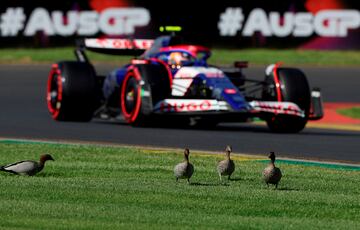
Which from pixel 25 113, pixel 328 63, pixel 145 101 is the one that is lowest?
pixel 328 63

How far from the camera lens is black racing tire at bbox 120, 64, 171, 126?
24806mm

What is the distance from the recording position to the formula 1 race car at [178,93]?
24312mm

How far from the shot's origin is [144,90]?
24.8 metres

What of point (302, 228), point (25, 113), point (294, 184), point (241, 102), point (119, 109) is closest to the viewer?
point (302, 228)

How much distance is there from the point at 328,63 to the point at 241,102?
91.6 feet

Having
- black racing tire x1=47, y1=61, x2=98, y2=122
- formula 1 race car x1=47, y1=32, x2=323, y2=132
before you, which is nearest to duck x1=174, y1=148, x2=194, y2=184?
formula 1 race car x1=47, y1=32, x2=323, y2=132

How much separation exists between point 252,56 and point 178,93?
2581 cm

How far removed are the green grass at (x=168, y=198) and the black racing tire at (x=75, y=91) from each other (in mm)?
8007

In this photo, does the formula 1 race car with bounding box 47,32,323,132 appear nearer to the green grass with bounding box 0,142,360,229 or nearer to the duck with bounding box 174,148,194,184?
the green grass with bounding box 0,142,360,229

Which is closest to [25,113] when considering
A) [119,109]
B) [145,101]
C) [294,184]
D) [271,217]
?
[119,109]

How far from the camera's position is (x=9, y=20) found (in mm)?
50344

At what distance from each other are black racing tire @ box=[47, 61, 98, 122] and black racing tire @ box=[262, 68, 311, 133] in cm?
361

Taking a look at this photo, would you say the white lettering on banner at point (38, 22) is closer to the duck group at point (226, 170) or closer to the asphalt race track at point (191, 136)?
the asphalt race track at point (191, 136)

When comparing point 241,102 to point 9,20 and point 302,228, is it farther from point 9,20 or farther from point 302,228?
point 9,20
